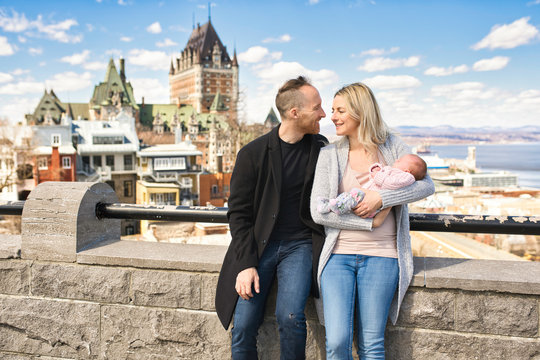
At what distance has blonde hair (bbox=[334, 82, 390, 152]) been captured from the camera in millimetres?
2619

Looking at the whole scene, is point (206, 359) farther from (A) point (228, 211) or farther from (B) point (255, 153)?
(B) point (255, 153)

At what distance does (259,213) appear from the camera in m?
2.62

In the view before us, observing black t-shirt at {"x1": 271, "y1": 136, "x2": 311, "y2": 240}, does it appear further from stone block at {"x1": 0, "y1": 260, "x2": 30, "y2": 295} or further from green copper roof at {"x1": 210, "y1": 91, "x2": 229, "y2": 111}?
green copper roof at {"x1": 210, "y1": 91, "x2": 229, "y2": 111}

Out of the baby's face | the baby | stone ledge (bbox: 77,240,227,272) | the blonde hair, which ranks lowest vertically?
stone ledge (bbox: 77,240,227,272)

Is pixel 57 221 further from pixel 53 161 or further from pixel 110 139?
pixel 110 139

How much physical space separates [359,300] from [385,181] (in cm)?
59

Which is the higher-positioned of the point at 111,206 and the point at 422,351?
the point at 111,206

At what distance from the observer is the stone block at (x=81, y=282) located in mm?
2898

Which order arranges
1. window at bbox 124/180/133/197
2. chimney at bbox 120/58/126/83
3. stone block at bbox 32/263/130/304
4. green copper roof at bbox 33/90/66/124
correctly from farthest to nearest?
chimney at bbox 120/58/126/83
green copper roof at bbox 33/90/66/124
window at bbox 124/180/133/197
stone block at bbox 32/263/130/304

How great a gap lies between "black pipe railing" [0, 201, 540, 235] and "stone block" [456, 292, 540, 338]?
0.32m

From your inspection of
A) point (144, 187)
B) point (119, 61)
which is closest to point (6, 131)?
A: point (144, 187)

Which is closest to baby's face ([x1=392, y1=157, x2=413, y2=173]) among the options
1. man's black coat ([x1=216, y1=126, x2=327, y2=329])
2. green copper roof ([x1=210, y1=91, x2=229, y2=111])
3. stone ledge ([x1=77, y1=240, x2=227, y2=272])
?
man's black coat ([x1=216, y1=126, x2=327, y2=329])

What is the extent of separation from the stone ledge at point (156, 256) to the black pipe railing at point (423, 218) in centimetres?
19

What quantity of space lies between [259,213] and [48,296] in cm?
144
